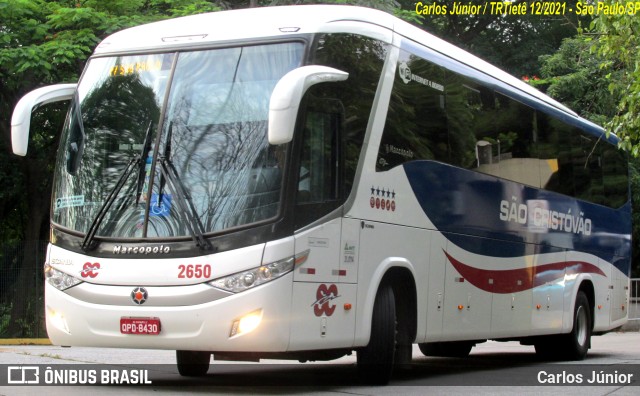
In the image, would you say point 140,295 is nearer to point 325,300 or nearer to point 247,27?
point 325,300

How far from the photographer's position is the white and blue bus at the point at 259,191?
9.36m

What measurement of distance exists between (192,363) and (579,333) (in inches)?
308

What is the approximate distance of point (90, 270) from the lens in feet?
31.9

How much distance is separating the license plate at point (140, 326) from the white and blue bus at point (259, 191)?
0.02m

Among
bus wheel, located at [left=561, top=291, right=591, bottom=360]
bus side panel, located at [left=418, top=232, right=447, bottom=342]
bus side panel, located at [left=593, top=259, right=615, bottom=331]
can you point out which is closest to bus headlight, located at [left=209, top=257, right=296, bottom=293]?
bus side panel, located at [left=418, top=232, right=447, bottom=342]

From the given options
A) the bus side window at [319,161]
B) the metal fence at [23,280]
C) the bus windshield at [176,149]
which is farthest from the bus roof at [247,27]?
the metal fence at [23,280]

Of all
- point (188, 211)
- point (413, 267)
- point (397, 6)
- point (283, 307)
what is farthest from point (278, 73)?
point (397, 6)

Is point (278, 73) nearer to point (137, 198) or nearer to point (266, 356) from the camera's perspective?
point (137, 198)

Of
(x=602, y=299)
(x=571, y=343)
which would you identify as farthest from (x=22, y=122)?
(x=602, y=299)

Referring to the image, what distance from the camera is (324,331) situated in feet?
32.4

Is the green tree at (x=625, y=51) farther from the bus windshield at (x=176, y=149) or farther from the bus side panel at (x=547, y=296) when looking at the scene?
the bus windshield at (x=176, y=149)

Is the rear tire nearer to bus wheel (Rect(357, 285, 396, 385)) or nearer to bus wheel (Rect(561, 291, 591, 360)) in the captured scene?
bus wheel (Rect(561, 291, 591, 360))

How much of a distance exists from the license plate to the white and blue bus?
0.02 meters

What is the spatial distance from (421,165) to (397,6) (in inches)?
532
